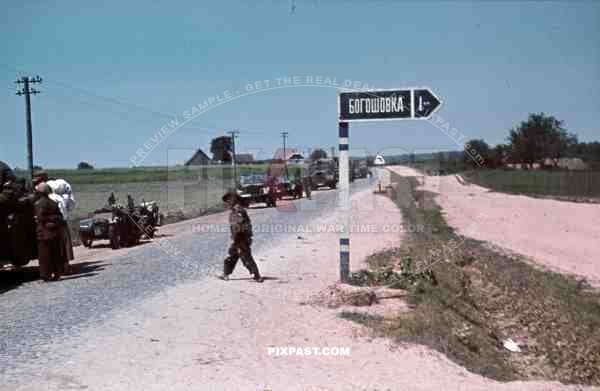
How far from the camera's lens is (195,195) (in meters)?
44.1

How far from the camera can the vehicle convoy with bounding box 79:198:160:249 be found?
16.0 meters

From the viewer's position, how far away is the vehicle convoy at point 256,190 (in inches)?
1179

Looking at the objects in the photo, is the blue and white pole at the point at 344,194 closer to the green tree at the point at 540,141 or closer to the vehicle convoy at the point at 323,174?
the vehicle convoy at the point at 323,174

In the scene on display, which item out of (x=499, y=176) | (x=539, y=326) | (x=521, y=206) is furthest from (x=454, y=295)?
(x=499, y=176)

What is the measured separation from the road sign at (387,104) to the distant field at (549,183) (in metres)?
41.8

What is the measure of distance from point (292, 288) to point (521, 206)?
35916 mm

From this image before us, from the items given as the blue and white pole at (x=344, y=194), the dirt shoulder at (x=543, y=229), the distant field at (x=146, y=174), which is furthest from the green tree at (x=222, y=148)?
the blue and white pole at (x=344, y=194)

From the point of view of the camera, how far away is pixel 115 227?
1589 centimetres

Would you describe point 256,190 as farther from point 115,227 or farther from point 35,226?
point 35,226

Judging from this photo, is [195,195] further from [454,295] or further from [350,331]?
[350,331]

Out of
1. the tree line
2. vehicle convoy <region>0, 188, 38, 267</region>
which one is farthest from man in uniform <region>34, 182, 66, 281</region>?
the tree line

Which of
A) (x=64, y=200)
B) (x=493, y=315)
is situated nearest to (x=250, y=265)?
(x=64, y=200)

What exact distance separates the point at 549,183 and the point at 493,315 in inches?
1818
